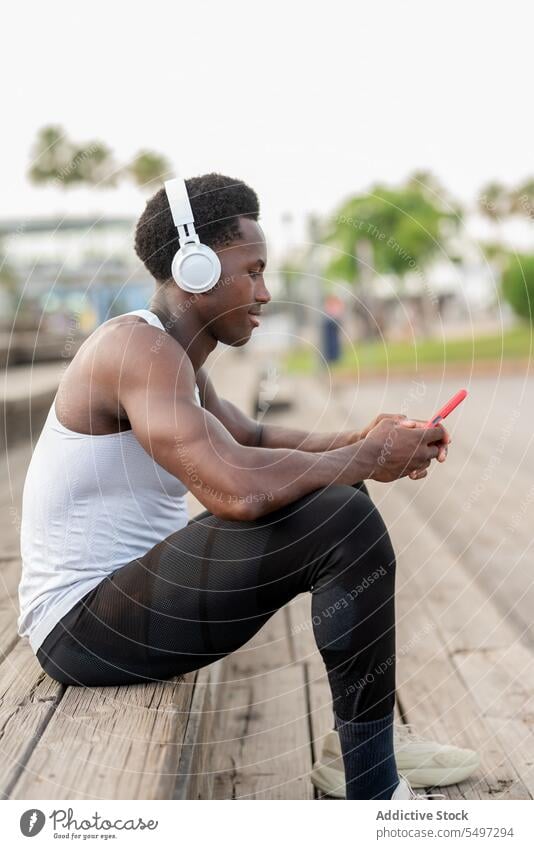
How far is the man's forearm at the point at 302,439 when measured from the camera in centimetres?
240

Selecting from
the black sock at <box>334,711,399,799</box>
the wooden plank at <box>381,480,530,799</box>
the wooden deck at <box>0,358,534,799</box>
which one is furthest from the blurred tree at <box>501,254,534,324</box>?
the black sock at <box>334,711,399,799</box>

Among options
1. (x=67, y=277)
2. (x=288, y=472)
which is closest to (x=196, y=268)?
(x=288, y=472)

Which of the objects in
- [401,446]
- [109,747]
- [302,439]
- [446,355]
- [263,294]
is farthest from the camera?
[446,355]

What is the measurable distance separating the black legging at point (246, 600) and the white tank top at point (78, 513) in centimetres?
5

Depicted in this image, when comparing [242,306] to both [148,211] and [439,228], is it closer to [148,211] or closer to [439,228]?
[148,211]

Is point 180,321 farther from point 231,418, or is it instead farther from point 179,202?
point 231,418

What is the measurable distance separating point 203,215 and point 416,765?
3.94 feet

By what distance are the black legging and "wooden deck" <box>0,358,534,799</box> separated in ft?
0.24

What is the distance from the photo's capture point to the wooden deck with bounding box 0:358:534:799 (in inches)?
64.7

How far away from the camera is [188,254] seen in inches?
75.0

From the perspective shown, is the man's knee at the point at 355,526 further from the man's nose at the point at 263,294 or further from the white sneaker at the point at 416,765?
the white sneaker at the point at 416,765

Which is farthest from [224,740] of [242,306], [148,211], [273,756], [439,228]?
[439,228]
